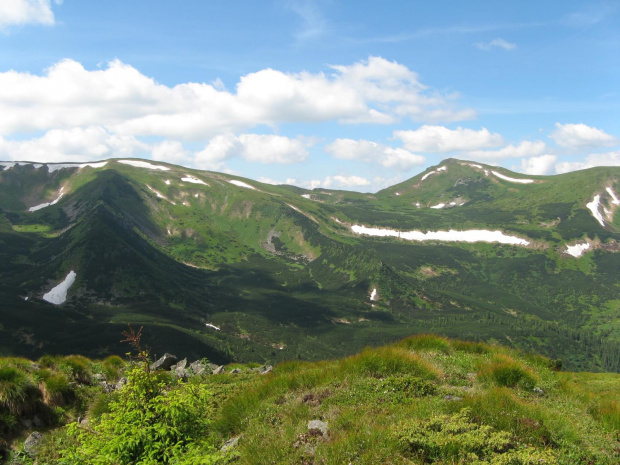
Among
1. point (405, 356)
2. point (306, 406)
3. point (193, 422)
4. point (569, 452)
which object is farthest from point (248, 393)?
point (569, 452)

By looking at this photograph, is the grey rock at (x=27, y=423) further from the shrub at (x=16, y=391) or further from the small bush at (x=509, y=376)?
the small bush at (x=509, y=376)

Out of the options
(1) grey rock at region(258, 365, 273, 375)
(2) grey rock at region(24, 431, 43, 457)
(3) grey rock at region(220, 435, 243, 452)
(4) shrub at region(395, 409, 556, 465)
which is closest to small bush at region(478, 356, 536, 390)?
(4) shrub at region(395, 409, 556, 465)

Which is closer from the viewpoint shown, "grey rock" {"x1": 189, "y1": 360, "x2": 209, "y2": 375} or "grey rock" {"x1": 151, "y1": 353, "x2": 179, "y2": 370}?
"grey rock" {"x1": 189, "y1": 360, "x2": 209, "y2": 375}

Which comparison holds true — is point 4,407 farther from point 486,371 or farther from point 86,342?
point 86,342

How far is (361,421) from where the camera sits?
396 inches

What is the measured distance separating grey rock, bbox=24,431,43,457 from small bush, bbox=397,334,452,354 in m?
15.9

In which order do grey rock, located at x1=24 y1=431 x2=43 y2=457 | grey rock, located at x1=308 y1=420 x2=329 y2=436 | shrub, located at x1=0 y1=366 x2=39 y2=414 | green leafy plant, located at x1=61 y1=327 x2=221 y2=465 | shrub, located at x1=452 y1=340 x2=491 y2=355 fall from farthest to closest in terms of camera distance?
shrub, located at x1=452 y1=340 x2=491 y2=355, shrub, located at x1=0 y1=366 x2=39 y2=414, grey rock, located at x1=24 y1=431 x2=43 y2=457, grey rock, located at x1=308 y1=420 x2=329 y2=436, green leafy plant, located at x1=61 y1=327 x2=221 y2=465

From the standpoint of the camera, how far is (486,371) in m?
14.5

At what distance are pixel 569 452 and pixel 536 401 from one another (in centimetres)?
426

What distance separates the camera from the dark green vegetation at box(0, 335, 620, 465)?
8.25 meters

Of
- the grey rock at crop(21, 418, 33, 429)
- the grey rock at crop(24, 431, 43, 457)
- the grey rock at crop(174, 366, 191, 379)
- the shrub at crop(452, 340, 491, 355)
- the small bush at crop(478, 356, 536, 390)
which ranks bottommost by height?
the grey rock at crop(174, 366, 191, 379)

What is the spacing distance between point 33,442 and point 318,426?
1105 centimetres

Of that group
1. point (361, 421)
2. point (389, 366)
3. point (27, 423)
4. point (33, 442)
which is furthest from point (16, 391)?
point (389, 366)

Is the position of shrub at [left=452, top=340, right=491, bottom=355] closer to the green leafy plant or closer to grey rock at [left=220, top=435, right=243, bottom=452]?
grey rock at [left=220, top=435, right=243, bottom=452]
